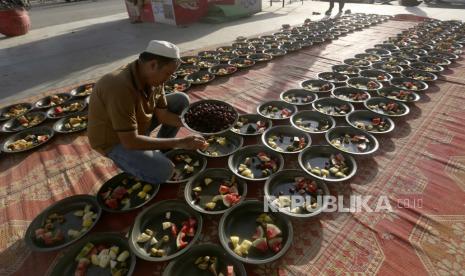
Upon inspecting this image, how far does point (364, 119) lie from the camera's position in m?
4.57

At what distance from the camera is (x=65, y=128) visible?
4844 mm

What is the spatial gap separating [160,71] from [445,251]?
322 centimetres

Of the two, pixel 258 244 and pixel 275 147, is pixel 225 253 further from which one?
pixel 275 147

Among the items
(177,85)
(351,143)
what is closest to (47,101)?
(177,85)

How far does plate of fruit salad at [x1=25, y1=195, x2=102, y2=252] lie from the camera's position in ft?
8.96

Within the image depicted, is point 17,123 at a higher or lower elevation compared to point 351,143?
higher

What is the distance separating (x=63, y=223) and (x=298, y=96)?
441cm

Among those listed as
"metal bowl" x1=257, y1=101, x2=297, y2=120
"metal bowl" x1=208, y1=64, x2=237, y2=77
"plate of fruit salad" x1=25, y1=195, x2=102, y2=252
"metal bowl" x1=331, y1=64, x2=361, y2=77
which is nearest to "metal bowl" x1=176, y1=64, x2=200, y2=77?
"metal bowl" x1=208, y1=64, x2=237, y2=77

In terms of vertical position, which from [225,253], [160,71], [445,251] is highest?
[160,71]

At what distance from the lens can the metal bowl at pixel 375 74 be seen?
5.83 meters

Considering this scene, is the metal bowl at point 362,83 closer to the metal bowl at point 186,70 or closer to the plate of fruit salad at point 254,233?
the metal bowl at point 186,70

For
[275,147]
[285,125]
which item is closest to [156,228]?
[275,147]

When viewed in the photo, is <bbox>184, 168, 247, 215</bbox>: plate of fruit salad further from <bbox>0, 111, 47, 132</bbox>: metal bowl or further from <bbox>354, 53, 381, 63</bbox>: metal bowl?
<bbox>354, 53, 381, 63</bbox>: metal bowl

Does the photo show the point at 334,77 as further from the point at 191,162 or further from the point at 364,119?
the point at 191,162
